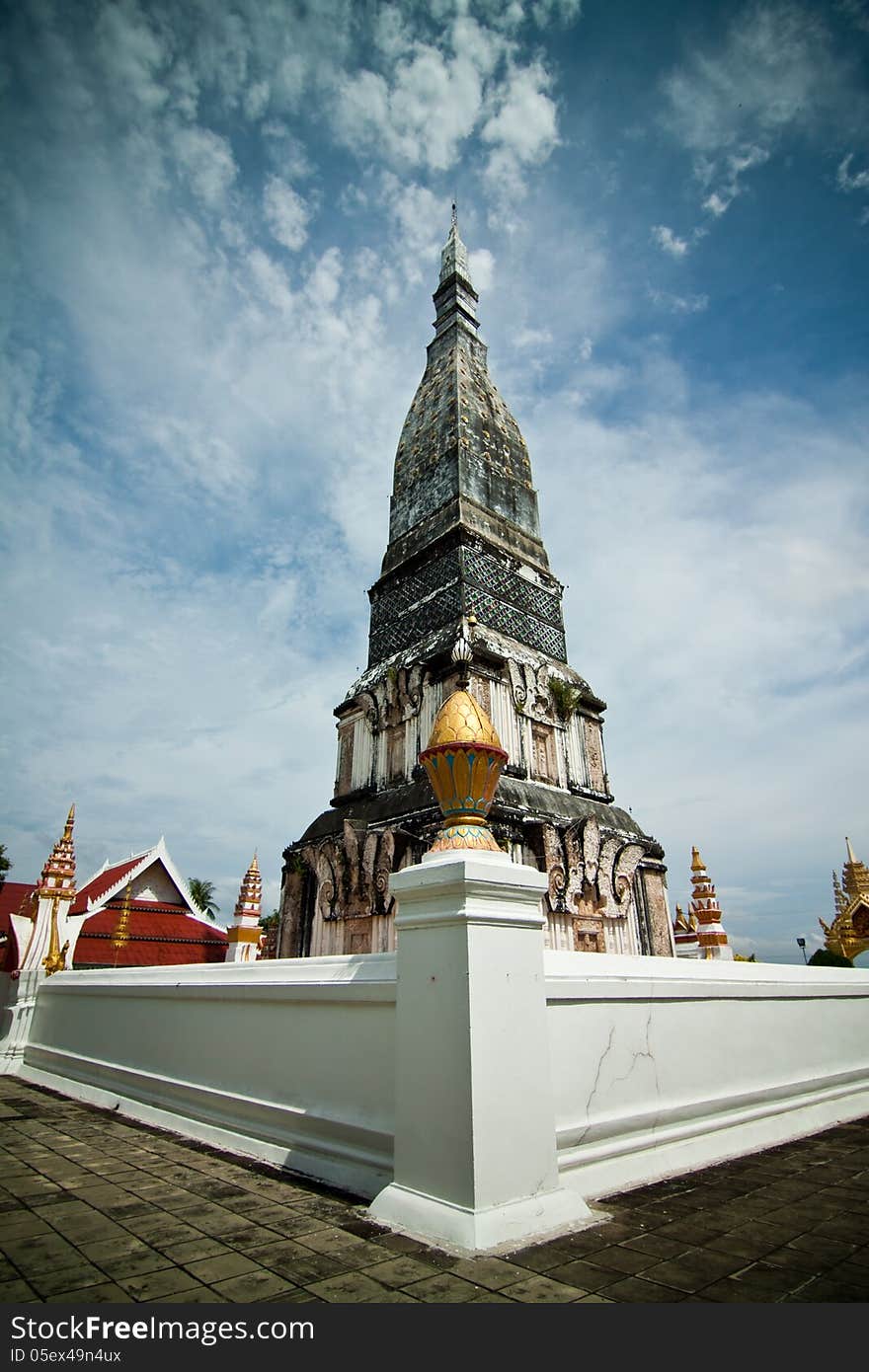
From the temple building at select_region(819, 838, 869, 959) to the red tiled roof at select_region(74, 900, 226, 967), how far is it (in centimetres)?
1882

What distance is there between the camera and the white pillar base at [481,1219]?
108 inches

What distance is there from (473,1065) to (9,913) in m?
12.6

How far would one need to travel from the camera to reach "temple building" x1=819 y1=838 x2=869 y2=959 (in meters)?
20.9

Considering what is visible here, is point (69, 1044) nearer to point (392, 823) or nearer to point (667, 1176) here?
point (392, 823)

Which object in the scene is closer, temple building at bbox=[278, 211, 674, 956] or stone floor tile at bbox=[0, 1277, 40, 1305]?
stone floor tile at bbox=[0, 1277, 40, 1305]

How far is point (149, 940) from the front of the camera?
58.3ft

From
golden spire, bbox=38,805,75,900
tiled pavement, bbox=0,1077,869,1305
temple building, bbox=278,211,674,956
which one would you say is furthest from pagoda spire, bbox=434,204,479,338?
tiled pavement, bbox=0,1077,869,1305

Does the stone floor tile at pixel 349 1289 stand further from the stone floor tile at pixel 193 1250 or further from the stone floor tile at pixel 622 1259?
the stone floor tile at pixel 622 1259

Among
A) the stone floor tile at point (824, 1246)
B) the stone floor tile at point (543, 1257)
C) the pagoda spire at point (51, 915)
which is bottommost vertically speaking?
the stone floor tile at point (824, 1246)

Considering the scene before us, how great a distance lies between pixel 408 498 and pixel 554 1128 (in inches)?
Result: 586

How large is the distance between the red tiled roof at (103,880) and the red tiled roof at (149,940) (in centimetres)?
71

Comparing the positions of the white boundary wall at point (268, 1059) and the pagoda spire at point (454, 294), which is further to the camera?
the pagoda spire at point (454, 294)

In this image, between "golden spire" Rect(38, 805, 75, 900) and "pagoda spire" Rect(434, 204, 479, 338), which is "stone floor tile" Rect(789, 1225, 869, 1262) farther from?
"pagoda spire" Rect(434, 204, 479, 338)

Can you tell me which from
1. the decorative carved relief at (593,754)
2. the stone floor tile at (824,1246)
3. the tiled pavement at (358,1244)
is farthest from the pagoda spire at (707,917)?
the stone floor tile at (824,1246)
